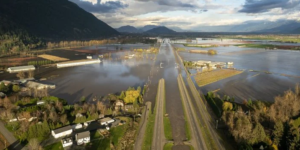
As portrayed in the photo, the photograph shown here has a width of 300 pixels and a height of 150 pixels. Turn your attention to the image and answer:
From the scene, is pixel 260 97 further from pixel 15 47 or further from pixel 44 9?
pixel 44 9

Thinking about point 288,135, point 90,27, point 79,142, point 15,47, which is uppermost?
point 90,27

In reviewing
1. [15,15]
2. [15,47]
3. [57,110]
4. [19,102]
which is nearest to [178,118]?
[57,110]

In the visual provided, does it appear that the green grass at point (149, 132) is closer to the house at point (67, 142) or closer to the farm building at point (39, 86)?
the house at point (67, 142)

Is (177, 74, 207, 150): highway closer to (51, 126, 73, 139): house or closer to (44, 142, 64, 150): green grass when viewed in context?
(44, 142, 64, 150): green grass

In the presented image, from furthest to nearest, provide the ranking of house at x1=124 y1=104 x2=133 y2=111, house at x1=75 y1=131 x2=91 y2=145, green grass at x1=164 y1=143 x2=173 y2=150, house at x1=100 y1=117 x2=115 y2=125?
house at x1=124 y1=104 x2=133 y2=111 < house at x1=100 y1=117 x2=115 y2=125 < house at x1=75 y1=131 x2=91 y2=145 < green grass at x1=164 y1=143 x2=173 y2=150

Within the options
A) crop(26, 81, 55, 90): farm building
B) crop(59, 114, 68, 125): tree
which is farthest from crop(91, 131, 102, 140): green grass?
crop(26, 81, 55, 90): farm building
